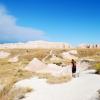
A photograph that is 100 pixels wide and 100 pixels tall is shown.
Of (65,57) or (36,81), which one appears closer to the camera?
(36,81)

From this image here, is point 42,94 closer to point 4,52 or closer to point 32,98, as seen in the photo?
point 32,98

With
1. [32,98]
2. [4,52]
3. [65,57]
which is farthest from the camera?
[4,52]

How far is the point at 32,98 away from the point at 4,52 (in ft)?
331

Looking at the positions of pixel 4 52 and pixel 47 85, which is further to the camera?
pixel 4 52

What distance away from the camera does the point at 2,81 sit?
132 feet

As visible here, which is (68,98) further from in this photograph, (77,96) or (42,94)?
(42,94)

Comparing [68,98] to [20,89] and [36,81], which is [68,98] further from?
[36,81]

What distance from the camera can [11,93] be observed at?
31.9 m

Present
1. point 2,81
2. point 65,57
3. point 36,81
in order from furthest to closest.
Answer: point 65,57
point 2,81
point 36,81

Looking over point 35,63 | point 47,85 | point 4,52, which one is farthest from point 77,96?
point 4,52

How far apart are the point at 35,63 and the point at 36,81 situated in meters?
22.8

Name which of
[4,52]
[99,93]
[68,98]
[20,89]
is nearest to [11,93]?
[20,89]

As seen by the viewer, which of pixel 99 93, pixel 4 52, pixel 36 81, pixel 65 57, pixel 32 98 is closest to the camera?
pixel 99 93

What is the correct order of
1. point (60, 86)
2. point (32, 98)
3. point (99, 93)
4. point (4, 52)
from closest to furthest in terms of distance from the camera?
point (99, 93), point (32, 98), point (60, 86), point (4, 52)
